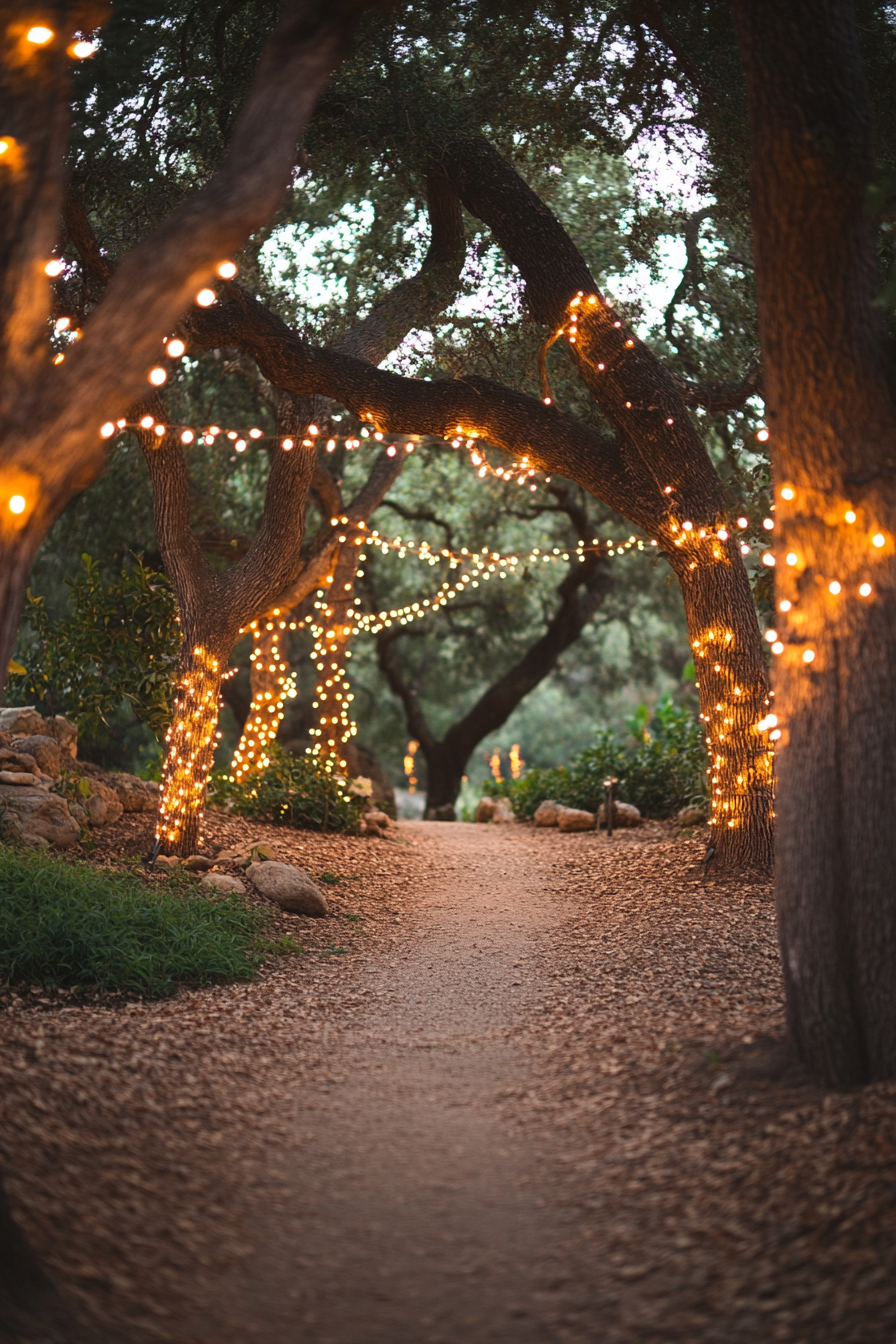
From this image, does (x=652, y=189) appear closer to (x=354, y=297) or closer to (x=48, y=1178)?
(x=354, y=297)

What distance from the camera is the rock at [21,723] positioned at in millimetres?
8109

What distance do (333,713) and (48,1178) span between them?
29.3ft

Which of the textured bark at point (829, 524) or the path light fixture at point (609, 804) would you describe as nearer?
the textured bark at point (829, 524)

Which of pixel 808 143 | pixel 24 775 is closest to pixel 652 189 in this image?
pixel 808 143

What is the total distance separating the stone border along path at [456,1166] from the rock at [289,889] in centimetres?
150

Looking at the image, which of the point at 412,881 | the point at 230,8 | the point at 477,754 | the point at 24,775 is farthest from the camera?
the point at 477,754

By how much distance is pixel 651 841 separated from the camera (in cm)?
945

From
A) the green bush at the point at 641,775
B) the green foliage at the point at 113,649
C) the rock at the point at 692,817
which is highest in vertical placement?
the green foliage at the point at 113,649

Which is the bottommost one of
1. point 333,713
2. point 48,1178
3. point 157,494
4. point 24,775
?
point 48,1178

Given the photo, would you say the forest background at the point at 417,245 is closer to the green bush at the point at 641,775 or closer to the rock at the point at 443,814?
the green bush at the point at 641,775

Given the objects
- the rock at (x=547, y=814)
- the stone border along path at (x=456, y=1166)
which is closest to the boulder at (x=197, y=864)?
the stone border along path at (x=456, y=1166)

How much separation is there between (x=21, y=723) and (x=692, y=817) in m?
6.17

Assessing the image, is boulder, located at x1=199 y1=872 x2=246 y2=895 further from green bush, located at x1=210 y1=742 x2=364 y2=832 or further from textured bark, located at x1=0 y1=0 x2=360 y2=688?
textured bark, located at x1=0 y1=0 x2=360 y2=688

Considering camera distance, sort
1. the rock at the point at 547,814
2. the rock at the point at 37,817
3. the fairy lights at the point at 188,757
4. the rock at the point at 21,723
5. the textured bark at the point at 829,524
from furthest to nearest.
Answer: the rock at the point at 547,814 < the rock at the point at 21,723 < the fairy lights at the point at 188,757 < the rock at the point at 37,817 < the textured bark at the point at 829,524
